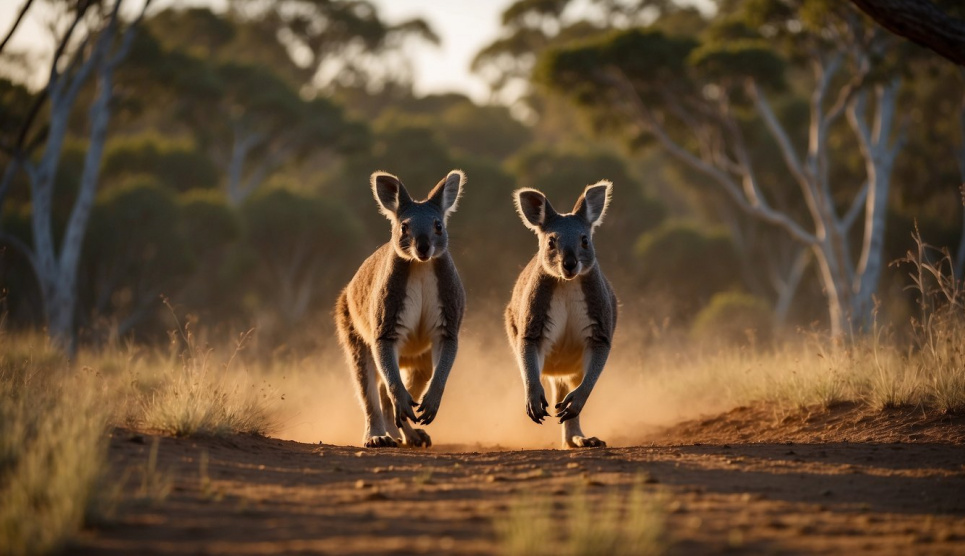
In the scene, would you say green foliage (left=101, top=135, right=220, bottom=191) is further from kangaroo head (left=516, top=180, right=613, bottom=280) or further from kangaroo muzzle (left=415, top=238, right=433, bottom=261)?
kangaroo muzzle (left=415, top=238, right=433, bottom=261)

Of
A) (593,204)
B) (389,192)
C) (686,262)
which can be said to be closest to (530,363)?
(593,204)

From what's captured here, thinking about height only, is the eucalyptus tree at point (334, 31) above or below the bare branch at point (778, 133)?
above

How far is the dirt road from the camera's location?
5.01 m

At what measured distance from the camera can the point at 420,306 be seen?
9.24 meters

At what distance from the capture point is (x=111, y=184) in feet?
119

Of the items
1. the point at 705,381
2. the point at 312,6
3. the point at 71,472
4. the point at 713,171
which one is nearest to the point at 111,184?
the point at 312,6

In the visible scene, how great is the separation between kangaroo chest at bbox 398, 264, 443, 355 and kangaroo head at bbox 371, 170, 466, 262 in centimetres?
18

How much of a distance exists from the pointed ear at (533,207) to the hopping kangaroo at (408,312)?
0.67 meters

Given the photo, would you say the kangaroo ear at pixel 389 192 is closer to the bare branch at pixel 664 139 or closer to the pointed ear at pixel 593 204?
the pointed ear at pixel 593 204

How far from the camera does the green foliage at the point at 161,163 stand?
36156 millimetres

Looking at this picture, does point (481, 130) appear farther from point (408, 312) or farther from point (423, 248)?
point (423, 248)

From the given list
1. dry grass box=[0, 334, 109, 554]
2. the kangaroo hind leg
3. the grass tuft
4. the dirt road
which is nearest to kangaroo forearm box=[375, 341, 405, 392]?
the dirt road

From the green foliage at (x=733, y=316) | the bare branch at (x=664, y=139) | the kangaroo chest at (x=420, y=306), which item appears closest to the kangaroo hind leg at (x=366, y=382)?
the kangaroo chest at (x=420, y=306)

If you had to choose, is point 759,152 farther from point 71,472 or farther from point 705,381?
point 71,472
